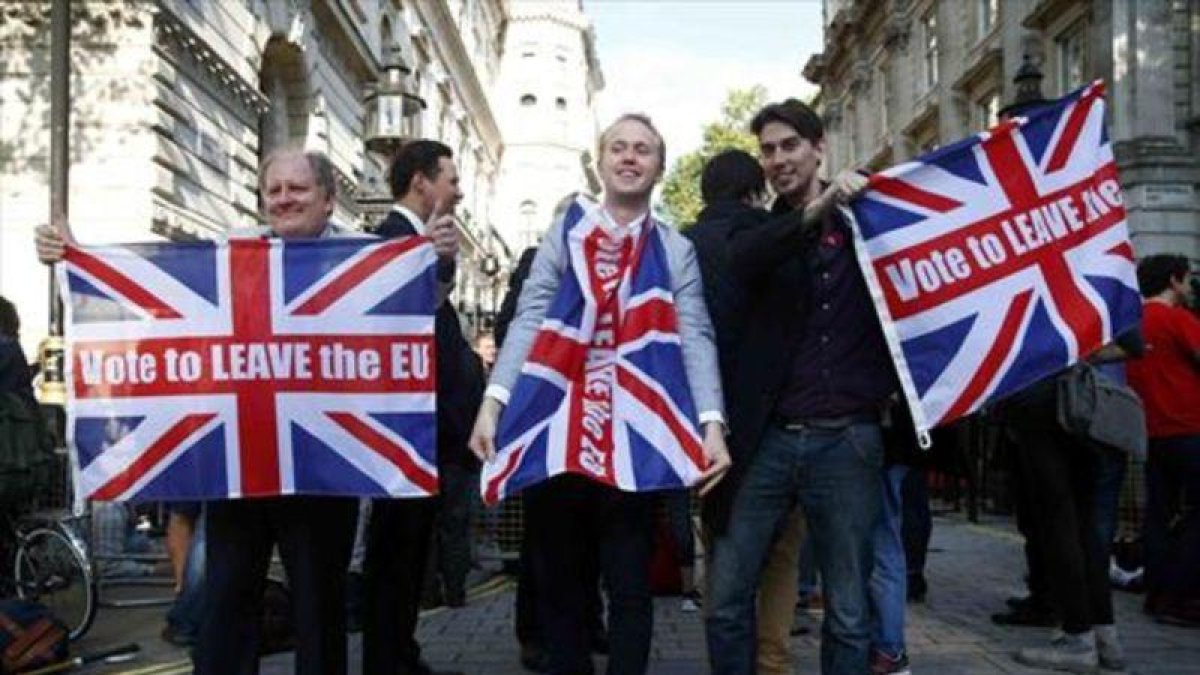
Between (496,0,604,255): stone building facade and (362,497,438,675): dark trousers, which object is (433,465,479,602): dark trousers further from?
(496,0,604,255): stone building facade

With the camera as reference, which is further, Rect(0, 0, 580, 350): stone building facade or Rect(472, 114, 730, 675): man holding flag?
Rect(0, 0, 580, 350): stone building facade

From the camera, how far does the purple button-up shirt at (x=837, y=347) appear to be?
4.09 meters

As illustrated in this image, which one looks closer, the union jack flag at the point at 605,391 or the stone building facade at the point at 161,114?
the union jack flag at the point at 605,391

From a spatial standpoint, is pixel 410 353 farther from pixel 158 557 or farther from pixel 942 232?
pixel 158 557

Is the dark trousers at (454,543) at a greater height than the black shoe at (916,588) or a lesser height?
greater

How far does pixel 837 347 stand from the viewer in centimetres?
416

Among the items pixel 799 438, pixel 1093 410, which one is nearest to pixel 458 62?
pixel 1093 410

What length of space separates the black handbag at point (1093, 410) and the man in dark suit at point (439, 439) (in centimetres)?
253

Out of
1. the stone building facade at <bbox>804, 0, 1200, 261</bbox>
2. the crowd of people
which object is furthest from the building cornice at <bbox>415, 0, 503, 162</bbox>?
the crowd of people

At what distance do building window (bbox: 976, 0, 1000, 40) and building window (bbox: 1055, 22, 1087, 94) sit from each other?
4.98m

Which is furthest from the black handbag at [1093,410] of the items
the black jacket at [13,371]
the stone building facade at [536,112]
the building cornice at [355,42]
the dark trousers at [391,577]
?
the stone building facade at [536,112]

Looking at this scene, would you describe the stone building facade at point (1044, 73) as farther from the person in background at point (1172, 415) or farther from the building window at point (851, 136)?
the person in background at point (1172, 415)

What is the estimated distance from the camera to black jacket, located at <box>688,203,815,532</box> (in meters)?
4.00

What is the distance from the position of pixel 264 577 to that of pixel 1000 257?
274 cm
